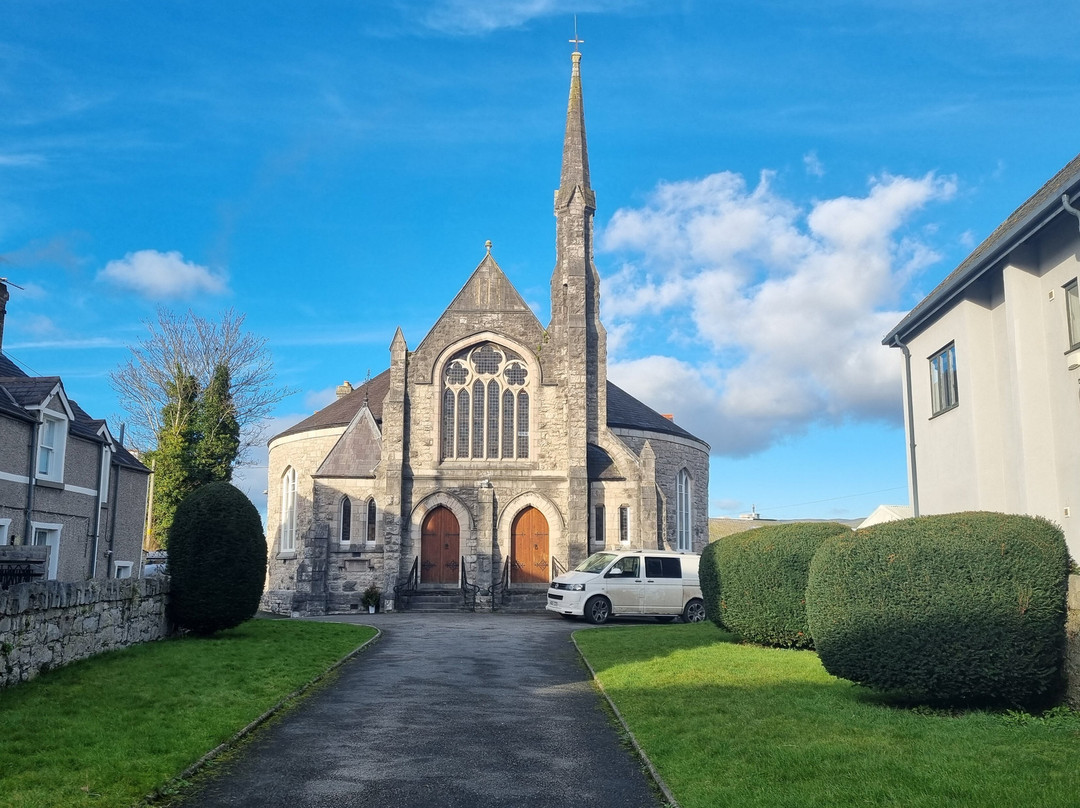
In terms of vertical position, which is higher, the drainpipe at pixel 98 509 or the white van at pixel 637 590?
the drainpipe at pixel 98 509

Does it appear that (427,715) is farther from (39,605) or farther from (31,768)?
(39,605)

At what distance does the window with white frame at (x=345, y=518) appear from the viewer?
32.4 meters

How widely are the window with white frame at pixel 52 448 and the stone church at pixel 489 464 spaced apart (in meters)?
10.6

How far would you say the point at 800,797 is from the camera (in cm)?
671

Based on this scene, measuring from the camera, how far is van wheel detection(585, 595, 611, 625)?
949 inches

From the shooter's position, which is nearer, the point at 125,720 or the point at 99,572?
the point at 125,720

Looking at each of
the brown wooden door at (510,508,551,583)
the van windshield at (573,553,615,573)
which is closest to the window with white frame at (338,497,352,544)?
the brown wooden door at (510,508,551,583)

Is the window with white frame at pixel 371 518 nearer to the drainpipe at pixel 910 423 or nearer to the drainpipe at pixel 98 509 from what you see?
the drainpipe at pixel 98 509

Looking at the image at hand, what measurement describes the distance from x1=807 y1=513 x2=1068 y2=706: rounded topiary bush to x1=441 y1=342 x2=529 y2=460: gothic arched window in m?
22.7

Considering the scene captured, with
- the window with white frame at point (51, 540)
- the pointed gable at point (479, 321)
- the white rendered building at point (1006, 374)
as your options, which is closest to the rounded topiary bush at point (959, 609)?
the white rendered building at point (1006, 374)

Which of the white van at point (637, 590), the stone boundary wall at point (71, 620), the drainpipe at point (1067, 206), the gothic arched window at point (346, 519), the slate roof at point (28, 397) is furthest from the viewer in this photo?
the gothic arched window at point (346, 519)

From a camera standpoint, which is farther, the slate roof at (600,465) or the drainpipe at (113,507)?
the slate roof at (600,465)

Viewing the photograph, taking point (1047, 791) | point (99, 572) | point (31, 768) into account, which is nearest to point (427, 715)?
point (31, 768)

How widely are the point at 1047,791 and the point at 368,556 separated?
2687cm
